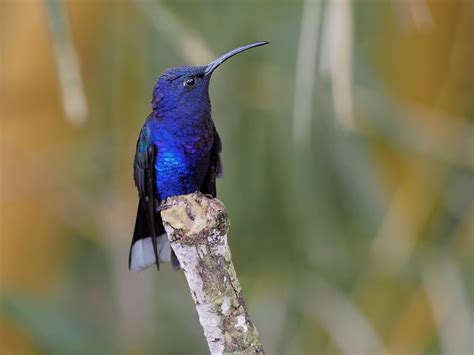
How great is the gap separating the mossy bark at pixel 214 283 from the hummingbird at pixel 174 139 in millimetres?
722

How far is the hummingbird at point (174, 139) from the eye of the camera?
6.50 feet

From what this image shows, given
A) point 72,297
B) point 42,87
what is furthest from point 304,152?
point 72,297

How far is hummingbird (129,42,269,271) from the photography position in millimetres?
1982

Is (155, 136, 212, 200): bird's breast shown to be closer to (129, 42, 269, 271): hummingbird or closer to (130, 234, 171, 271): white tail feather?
(129, 42, 269, 271): hummingbird

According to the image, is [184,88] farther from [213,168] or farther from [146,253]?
[146,253]

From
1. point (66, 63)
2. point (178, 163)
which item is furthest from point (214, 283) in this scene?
point (66, 63)

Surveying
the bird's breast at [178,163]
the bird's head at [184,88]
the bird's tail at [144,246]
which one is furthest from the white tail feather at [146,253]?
the bird's head at [184,88]

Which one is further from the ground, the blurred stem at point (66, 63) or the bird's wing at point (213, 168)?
the blurred stem at point (66, 63)

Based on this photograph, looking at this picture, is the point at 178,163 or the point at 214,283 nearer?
the point at 214,283

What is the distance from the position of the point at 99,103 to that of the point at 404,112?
110cm

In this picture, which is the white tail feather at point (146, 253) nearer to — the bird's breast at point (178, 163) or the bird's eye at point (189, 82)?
the bird's breast at point (178, 163)

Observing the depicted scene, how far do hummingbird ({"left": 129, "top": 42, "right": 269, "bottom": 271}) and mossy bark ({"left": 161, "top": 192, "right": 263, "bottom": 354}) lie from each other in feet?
2.37

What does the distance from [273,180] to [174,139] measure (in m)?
1.00

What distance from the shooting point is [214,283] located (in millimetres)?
1196
